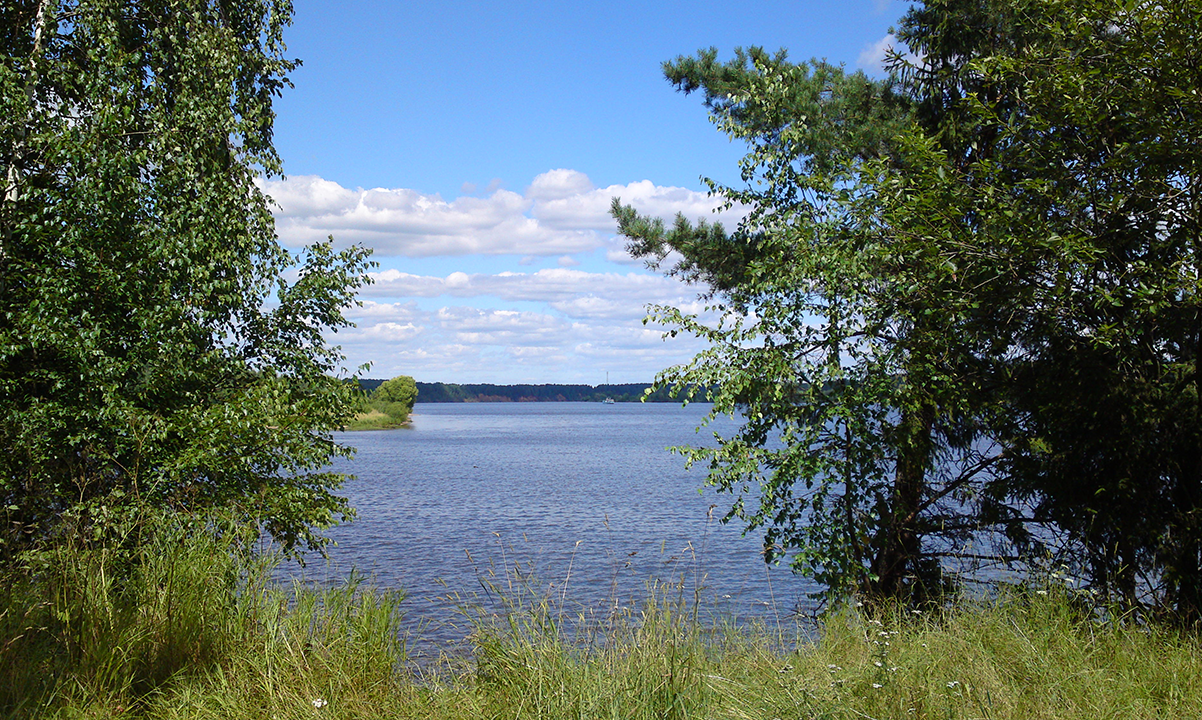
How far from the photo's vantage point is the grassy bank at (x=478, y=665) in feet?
14.0

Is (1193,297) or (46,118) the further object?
(46,118)

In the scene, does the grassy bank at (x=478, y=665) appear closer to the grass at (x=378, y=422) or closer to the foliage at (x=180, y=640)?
the foliage at (x=180, y=640)

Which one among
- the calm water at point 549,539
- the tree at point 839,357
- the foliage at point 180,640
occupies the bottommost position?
the calm water at point 549,539

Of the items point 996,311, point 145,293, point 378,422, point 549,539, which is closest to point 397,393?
point 378,422

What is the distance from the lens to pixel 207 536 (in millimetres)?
5934

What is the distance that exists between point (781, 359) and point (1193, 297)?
11.4 ft

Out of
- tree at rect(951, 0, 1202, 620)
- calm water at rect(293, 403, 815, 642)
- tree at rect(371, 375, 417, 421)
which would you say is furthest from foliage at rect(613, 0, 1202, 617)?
tree at rect(371, 375, 417, 421)

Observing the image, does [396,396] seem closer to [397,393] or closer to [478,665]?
[397,393]

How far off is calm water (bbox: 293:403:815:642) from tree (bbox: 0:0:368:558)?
2069 mm

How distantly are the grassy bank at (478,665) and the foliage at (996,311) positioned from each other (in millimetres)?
2377

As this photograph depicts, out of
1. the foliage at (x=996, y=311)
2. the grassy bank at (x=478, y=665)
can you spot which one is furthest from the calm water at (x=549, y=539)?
the foliage at (x=996, y=311)

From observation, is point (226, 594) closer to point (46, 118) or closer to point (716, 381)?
point (716, 381)

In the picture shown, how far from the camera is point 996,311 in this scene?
832 cm

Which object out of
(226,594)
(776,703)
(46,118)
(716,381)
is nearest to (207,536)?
(226,594)
